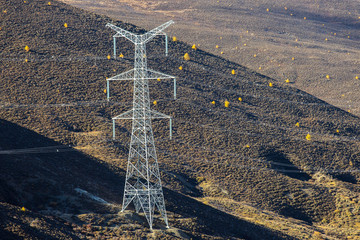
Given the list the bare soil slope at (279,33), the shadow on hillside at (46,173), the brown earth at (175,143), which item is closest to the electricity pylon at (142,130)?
the brown earth at (175,143)

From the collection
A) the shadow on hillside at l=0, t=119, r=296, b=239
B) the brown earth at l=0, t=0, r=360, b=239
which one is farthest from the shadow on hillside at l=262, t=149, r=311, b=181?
the shadow on hillside at l=0, t=119, r=296, b=239

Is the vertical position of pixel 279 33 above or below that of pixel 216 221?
above

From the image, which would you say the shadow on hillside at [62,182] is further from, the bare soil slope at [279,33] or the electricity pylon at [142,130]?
the bare soil slope at [279,33]

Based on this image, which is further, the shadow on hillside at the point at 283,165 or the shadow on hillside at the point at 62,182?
the shadow on hillside at the point at 283,165

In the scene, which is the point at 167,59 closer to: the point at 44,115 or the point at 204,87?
the point at 204,87

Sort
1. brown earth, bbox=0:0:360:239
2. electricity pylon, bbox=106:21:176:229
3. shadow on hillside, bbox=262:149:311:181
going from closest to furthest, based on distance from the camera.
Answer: electricity pylon, bbox=106:21:176:229 < brown earth, bbox=0:0:360:239 < shadow on hillside, bbox=262:149:311:181

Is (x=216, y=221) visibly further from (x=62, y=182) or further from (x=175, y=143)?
(x=175, y=143)

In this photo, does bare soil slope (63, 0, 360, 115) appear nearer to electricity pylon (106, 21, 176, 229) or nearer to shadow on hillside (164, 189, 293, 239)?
shadow on hillside (164, 189, 293, 239)

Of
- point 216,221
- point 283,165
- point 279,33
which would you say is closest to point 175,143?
point 283,165
